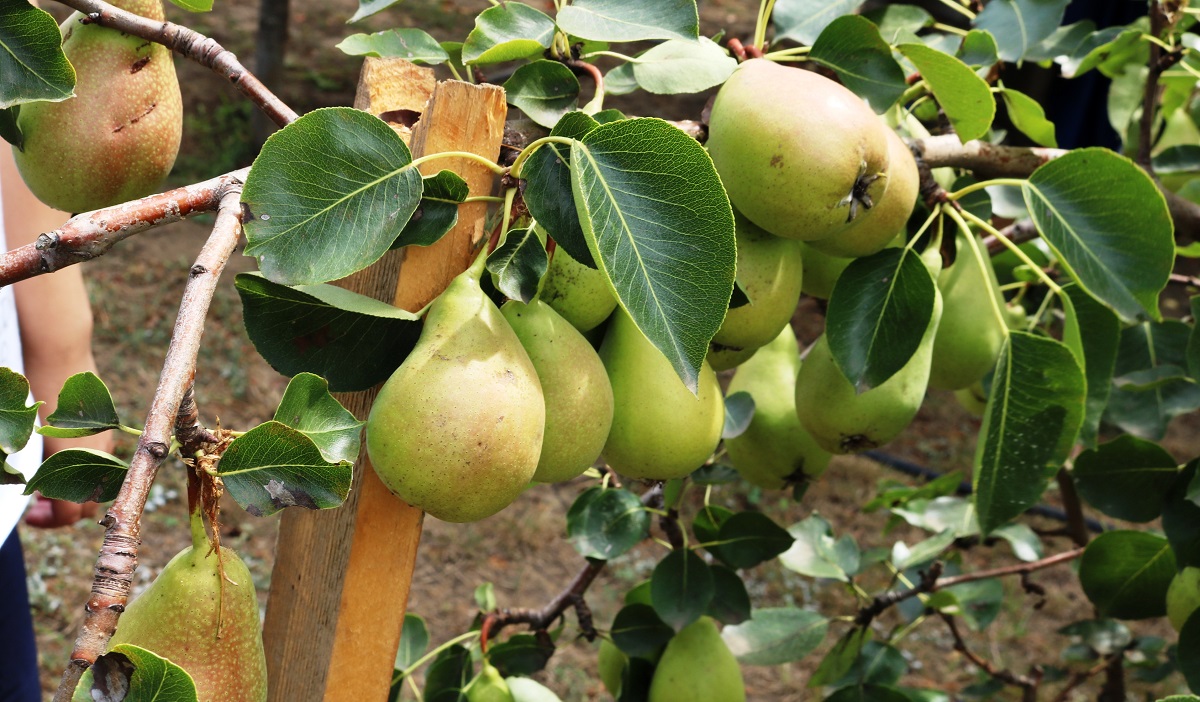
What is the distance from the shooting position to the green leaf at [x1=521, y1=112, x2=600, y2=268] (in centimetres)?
63

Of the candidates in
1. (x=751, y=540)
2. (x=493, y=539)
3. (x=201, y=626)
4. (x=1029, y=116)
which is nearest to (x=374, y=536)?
(x=201, y=626)

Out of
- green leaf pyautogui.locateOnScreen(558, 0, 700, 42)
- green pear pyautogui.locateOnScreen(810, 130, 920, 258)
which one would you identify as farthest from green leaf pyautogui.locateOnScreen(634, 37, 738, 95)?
green pear pyautogui.locateOnScreen(810, 130, 920, 258)

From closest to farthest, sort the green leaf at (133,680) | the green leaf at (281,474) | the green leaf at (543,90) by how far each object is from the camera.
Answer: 1. the green leaf at (133,680)
2. the green leaf at (281,474)
3. the green leaf at (543,90)

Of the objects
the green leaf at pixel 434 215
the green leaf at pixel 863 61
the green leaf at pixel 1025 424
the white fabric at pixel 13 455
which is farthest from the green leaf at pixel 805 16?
the white fabric at pixel 13 455

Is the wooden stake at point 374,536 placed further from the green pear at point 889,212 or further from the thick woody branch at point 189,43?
the green pear at point 889,212

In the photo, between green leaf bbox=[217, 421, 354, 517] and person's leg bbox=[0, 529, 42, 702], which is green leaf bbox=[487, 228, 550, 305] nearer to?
green leaf bbox=[217, 421, 354, 517]

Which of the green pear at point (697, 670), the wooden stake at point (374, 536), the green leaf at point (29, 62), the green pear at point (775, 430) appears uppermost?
the green leaf at point (29, 62)

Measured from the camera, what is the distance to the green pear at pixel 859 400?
93 cm

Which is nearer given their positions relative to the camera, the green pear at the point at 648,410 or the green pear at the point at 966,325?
the green pear at the point at 648,410

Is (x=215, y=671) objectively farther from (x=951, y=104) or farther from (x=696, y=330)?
(x=951, y=104)

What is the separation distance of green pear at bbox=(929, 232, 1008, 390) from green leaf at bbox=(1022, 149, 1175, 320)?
15 cm

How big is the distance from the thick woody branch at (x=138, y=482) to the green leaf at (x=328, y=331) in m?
0.06

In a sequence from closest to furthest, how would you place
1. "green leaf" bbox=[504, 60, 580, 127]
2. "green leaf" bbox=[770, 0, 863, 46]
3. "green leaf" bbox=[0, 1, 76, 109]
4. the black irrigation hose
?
1. "green leaf" bbox=[0, 1, 76, 109]
2. "green leaf" bbox=[504, 60, 580, 127]
3. "green leaf" bbox=[770, 0, 863, 46]
4. the black irrigation hose

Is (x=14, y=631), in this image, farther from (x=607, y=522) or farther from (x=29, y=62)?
(x=29, y=62)
